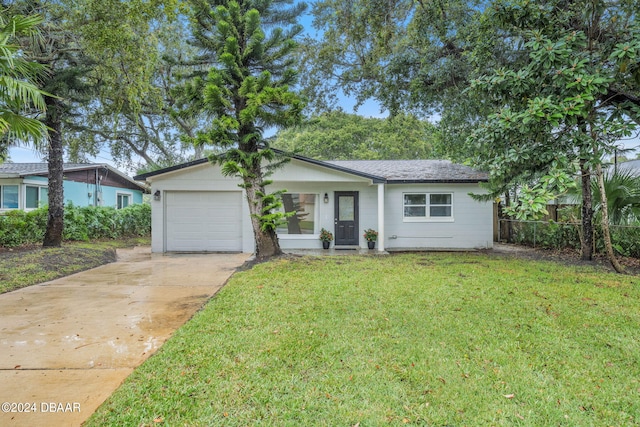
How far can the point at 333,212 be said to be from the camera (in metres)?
11.8

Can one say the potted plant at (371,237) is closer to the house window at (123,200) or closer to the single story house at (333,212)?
the single story house at (333,212)

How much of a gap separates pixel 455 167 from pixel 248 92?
27.6 ft

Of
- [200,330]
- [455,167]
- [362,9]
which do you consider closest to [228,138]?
[362,9]

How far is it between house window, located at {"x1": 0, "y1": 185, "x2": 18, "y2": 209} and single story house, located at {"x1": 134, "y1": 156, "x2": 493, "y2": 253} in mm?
8245

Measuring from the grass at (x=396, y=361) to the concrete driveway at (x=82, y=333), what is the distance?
32 centimetres

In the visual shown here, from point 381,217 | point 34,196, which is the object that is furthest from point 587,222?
point 34,196

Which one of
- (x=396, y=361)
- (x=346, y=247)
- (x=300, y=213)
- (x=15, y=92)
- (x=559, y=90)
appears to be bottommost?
(x=396, y=361)

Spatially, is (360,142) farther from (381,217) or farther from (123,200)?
(123,200)

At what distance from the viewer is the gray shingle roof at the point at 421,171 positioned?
448 inches

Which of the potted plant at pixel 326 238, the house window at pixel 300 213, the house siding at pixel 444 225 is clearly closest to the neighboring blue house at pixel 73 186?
the house window at pixel 300 213

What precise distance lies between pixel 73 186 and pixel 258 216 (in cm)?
1419

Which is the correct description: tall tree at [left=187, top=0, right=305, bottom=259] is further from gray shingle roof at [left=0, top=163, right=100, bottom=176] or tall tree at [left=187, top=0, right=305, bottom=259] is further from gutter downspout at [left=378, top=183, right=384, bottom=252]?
gray shingle roof at [left=0, top=163, right=100, bottom=176]

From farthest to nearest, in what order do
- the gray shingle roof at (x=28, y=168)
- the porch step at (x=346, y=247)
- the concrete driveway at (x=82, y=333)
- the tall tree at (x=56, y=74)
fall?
the gray shingle roof at (x=28, y=168) → the porch step at (x=346, y=247) → the tall tree at (x=56, y=74) → the concrete driveway at (x=82, y=333)

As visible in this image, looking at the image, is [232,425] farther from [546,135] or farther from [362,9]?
[362,9]
